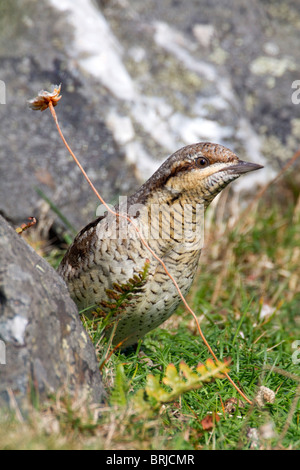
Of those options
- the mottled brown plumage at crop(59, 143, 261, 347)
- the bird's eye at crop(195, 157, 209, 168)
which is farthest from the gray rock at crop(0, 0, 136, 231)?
the bird's eye at crop(195, 157, 209, 168)

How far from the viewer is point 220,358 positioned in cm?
329

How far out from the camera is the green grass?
2.16 meters

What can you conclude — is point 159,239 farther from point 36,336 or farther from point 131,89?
point 131,89

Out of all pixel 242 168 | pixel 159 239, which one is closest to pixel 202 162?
pixel 242 168

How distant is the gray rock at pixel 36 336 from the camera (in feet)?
6.97

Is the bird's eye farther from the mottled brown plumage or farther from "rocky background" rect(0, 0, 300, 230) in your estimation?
"rocky background" rect(0, 0, 300, 230)

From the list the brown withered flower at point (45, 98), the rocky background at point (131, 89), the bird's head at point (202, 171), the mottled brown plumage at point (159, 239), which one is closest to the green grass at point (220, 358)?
the mottled brown plumage at point (159, 239)

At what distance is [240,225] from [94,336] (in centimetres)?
281

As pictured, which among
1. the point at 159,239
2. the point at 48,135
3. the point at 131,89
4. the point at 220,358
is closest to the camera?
the point at 159,239

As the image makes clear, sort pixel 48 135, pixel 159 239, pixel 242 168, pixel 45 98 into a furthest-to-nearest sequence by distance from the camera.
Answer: pixel 48 135 → pixel 159 239 → pixel 242 168 → pixel 45 98

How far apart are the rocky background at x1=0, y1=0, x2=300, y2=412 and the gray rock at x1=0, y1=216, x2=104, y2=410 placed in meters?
0.22

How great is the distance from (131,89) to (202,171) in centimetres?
262

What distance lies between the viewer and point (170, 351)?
134 inches

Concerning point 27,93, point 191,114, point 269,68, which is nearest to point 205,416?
point 27,93
